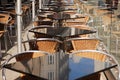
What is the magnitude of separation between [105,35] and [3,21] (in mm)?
2799

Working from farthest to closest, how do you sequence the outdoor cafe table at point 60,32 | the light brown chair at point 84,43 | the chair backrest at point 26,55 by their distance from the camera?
the outdoor cafe table at point 60,32
the light brown chair at point 84,43
the chair backrest at point 26,55

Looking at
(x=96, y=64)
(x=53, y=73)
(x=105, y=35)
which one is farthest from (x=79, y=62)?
(x=105, y=35)

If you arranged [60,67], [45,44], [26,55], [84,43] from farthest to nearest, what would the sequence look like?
[84,43] < [45,44] < [26,55] < [60,67]

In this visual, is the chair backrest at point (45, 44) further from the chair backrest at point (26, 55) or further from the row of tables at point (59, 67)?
the row of tables at point (59, 67)

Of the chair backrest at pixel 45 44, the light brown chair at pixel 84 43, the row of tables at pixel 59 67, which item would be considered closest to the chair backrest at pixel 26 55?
the row of tables at pixel 59 67

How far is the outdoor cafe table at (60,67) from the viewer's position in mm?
2470

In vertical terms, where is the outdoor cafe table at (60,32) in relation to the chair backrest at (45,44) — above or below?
above

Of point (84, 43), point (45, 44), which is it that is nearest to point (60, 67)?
point (45, 44)

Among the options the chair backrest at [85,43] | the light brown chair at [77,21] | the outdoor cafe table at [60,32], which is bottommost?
the chair backrest at [85,43]

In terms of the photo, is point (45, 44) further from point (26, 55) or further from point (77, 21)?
point (77, 21)

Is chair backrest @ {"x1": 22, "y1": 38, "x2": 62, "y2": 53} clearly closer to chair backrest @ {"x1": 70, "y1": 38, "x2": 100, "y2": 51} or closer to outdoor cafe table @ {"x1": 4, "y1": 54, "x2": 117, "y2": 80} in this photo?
chair backrest @ {"x1": 70, "y1": 38, "x2": 100, "y2": 51}

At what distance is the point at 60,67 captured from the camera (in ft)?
8.71

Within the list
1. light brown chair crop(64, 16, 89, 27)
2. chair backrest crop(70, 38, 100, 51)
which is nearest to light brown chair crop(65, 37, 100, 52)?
chair backrest crop(70, 38, 100, 51)

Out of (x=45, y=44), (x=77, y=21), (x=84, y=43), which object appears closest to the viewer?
(x=45, y=44)
